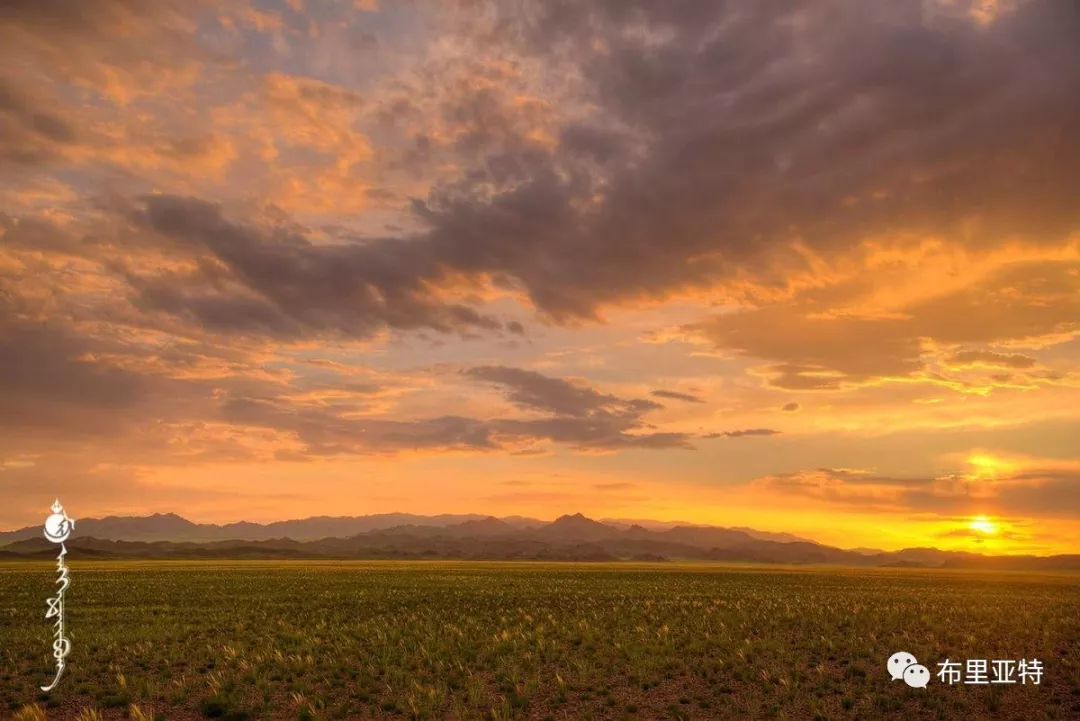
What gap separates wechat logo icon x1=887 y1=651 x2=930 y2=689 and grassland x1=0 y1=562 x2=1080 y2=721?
36 cm

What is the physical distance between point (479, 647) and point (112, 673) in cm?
1144

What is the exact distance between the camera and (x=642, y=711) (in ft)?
57.8

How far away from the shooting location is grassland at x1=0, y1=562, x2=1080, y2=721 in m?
17.6

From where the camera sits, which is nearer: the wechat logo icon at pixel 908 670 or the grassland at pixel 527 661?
the grassland at pixel 527 661

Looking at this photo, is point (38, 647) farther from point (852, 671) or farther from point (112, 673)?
point (852, 671)

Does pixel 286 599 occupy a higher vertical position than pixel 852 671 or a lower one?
lower

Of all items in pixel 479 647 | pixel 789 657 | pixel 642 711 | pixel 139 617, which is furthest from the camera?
pixel 139 617

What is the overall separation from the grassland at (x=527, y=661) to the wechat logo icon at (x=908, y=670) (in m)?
0.36

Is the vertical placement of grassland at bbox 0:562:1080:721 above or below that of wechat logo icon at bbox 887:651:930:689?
below

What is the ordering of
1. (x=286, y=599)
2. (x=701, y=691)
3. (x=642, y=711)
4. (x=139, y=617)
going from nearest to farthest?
(x=642, y=711) < (x=701, y=691) < (x=139, y=617) < (x=286, y=599)

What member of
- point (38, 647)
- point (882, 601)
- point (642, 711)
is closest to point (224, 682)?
point (38, 647)

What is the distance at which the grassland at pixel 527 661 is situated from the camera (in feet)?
57.8

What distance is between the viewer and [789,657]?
70.8ft

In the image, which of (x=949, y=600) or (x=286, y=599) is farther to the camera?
(x=949, y=600)
